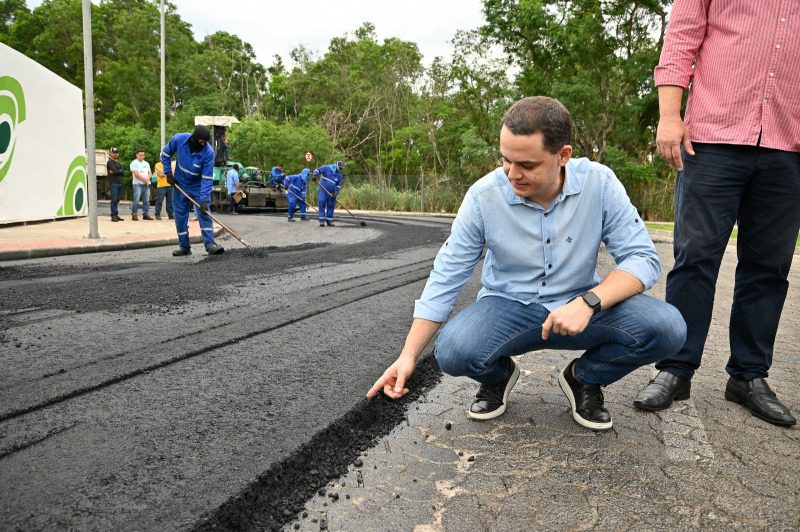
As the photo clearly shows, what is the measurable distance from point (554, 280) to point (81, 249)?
321 inches

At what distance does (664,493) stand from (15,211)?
12.7 metres

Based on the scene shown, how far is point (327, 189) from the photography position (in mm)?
16625

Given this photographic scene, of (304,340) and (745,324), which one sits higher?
(745,324)

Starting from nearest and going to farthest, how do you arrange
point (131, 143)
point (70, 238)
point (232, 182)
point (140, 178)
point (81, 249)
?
point (81, 249)
point (70, 238)
point (140, 178)
point (232, 182)
point (131, 143)

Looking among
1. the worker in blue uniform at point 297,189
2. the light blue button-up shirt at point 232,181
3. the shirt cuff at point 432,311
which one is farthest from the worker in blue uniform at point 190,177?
the light blue button-up shirt at point 232,181

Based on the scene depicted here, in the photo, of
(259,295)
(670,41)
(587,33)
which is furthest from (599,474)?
(587,33)

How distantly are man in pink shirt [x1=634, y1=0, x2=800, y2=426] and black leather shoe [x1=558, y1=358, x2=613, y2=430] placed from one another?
0.33m

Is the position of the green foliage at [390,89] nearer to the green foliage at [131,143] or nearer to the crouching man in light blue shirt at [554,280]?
the green foliage at [131,143]

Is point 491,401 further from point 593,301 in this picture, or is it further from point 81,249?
point 81,249

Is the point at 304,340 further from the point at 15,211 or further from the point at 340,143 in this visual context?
the point at 340,143

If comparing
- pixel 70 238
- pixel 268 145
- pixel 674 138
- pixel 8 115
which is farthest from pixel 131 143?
pixel 674 138

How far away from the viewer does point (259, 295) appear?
551 cm

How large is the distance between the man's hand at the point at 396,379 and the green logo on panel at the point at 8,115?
37.6 ft

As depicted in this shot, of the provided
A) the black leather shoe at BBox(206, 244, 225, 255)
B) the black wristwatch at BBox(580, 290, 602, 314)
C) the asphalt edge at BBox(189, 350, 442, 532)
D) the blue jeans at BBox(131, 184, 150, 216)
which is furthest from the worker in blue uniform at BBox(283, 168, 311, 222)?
the black wristwatch at BBox(580, 290, 602, 314)
